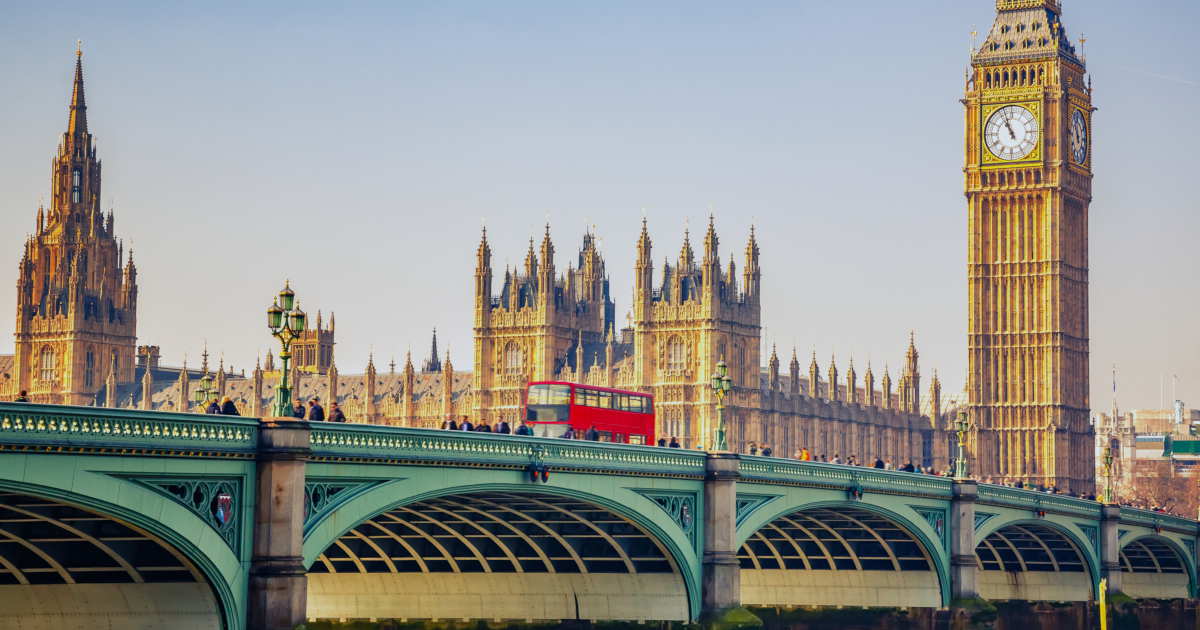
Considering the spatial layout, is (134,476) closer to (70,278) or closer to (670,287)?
(670,287)

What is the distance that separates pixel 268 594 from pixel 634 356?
83.8 metres

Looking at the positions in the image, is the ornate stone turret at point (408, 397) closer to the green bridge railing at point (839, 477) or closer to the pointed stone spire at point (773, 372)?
the pointed stone spire at point (773, 372)

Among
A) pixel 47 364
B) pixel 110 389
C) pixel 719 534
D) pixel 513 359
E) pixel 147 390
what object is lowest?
pixel 719 534

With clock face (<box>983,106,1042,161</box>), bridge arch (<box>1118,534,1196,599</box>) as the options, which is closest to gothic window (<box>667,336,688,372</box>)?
clock face (<box>983,106,1042,161</box>)

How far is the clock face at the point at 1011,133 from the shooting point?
128 metres

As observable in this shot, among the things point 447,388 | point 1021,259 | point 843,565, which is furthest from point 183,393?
point 843,565

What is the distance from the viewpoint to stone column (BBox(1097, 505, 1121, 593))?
7900 centimetres

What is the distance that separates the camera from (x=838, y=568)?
6688 centimetres

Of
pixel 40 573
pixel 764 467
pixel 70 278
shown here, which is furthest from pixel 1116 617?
pixel 70 278

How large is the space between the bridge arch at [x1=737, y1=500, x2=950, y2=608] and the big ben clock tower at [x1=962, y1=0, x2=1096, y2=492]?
63.0 metres

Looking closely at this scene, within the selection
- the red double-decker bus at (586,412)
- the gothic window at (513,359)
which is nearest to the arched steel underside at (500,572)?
the red double-decker bus at (586,412)

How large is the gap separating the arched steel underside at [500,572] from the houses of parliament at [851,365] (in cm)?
5695

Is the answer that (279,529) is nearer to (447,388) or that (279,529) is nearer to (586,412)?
(586,412)

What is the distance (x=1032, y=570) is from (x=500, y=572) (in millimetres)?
34412
